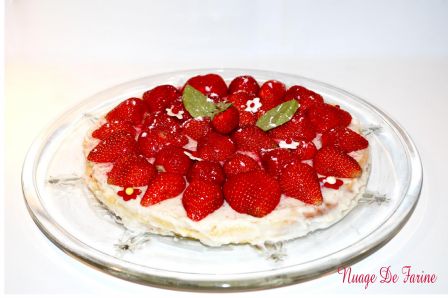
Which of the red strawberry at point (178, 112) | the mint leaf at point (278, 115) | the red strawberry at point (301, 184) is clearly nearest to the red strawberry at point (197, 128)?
the red strawberry at point (178, 112)

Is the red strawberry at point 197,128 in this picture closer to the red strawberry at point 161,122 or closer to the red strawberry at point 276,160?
the red strawberry at point 161,122

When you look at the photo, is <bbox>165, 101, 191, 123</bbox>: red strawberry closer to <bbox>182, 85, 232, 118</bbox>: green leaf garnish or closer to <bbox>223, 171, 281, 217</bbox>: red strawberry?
<bbox>182, 85, 232, 118</bbox>: green leaf garnish

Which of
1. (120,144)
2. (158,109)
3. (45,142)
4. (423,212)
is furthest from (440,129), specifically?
(45,142)

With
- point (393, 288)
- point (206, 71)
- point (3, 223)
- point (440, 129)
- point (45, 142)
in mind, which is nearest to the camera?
point (393, 288)

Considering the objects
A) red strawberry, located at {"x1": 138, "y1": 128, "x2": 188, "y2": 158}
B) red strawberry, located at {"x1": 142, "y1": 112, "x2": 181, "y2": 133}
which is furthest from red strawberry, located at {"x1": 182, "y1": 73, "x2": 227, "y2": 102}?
red strawberry, located at {"x1": 138, "y1": 128, "x2": 188, "y2": 158}

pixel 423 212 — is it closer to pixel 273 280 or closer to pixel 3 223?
pixel 273 280

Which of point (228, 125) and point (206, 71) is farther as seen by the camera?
point (206, 71)

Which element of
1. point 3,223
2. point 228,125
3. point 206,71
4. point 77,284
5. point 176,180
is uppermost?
point 206,71
